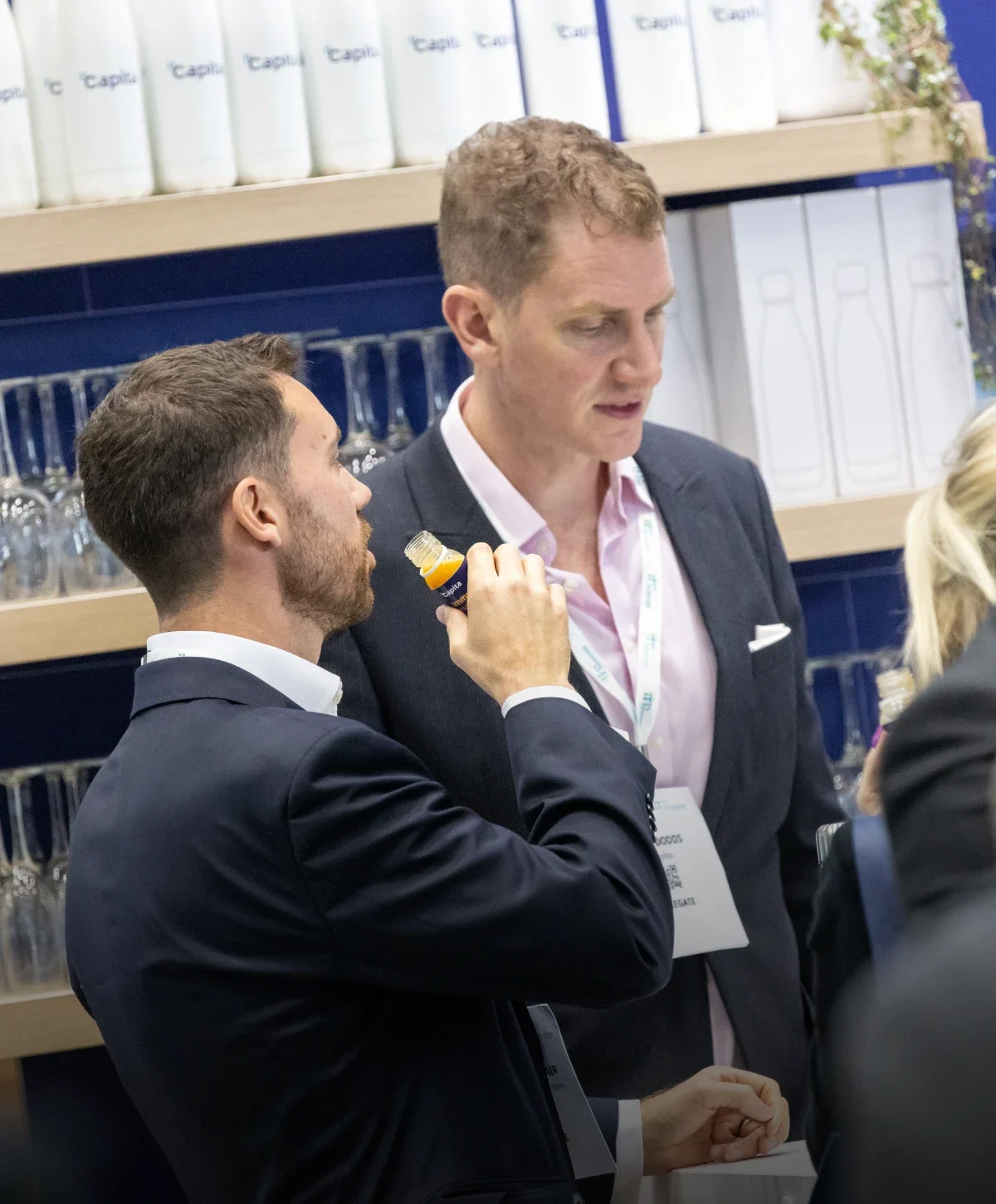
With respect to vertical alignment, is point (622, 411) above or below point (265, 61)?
below

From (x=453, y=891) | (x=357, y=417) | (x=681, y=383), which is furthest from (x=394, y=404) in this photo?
(x=453, y=891)

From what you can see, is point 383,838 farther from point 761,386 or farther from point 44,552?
point 761,386

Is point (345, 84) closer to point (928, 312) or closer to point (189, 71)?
point (189, 71)

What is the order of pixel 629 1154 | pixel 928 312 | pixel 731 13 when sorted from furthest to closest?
pixel 928 312
pixel 731 13
pixel 629 1154

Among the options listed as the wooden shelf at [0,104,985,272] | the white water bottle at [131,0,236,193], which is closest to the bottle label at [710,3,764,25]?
the wooden shelf at [0,104,985,272]

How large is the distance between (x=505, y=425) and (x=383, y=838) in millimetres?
757

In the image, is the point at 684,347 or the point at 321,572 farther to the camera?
the point at 684,347

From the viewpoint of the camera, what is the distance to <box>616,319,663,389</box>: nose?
176 cm

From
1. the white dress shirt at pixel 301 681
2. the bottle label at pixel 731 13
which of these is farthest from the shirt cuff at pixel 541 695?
the bottle label at pixel 731 13

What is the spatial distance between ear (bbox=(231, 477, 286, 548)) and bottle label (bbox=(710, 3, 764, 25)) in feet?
3.80

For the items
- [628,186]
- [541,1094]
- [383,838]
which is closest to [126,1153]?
[541,1094]

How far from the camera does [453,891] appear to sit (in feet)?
3.99

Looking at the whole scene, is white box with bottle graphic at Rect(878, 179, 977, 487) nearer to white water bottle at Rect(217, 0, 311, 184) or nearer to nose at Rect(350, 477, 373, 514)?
white water bottle at Rect(217, 0, 311, 184)

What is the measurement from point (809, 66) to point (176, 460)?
127 cm
